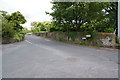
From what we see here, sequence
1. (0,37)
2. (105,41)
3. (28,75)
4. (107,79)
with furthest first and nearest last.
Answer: (0,37)
(105,41)
(28,75)
(107,79)

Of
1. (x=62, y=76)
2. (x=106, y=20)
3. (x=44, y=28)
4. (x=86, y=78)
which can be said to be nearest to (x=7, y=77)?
(x=62, y=76)

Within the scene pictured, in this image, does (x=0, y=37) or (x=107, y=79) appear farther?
(x=0, y=37)

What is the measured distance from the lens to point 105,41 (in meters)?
9.44

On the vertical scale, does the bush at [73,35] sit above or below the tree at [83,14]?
below

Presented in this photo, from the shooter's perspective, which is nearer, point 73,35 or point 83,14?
point 83,14

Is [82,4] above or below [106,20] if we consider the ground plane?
above

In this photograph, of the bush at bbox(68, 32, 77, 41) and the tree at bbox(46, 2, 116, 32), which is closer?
the tree at bbox(46, 2, 116, 32)

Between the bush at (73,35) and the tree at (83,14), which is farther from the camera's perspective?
the bush at (73,35)

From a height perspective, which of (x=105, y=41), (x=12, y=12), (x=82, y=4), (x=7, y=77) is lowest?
(x=7, y=77)

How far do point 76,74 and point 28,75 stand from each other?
68.3 inches

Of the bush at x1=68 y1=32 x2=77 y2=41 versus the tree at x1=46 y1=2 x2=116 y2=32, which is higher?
the tree at x1=46 y1=2 x2=116 y2=32

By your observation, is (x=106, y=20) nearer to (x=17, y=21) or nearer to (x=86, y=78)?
(x=86, y=78)

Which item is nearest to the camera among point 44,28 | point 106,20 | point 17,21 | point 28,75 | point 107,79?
point 107,79

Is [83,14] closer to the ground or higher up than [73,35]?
higher up
